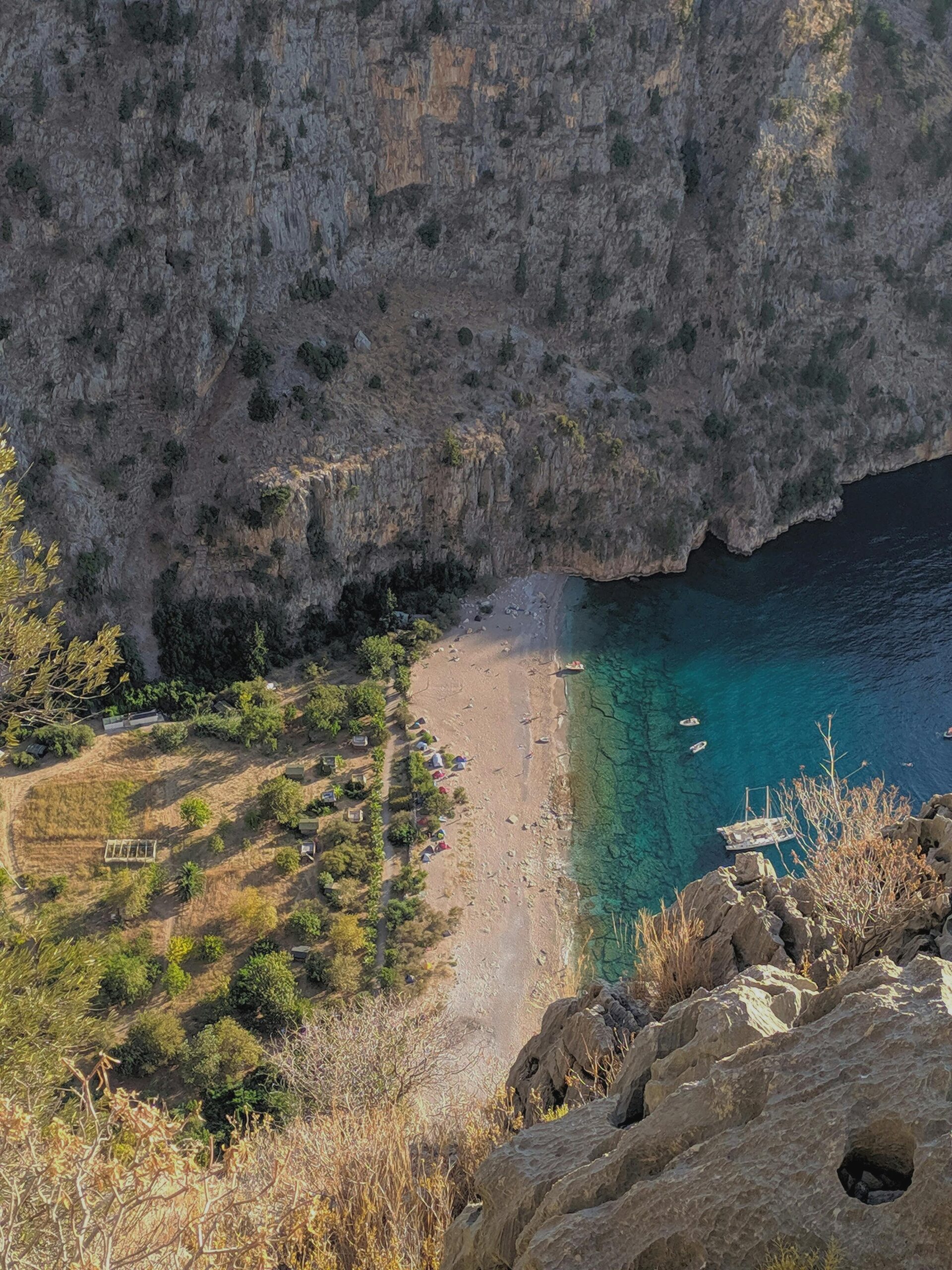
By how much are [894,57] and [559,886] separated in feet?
219

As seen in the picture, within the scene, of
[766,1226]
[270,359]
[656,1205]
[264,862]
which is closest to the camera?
[766,1226]

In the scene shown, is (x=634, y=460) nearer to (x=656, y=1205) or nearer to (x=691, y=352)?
(x=691, y=352)

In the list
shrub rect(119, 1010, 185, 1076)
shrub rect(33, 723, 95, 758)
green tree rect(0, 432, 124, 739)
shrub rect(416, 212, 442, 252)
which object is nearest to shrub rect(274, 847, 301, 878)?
shrub rect(119, 1010, 185, 1076)

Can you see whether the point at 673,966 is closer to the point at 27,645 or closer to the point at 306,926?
the point at 27,645

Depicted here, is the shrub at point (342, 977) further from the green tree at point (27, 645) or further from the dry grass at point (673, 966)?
the green tree at point (27, 645)

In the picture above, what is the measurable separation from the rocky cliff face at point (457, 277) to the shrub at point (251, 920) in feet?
65.7

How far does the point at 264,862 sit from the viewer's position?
41531mm

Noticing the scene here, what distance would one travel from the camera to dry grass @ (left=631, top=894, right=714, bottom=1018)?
18.8 metres

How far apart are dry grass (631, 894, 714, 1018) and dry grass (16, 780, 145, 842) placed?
29.3 m

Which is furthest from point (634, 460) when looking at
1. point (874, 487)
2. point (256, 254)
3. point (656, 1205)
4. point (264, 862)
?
point (656, 1205)

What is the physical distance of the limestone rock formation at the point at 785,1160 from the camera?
25.3 ft

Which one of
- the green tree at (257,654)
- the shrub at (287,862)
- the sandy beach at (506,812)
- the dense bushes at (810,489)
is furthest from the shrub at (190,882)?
the dense bushes at (810,489)

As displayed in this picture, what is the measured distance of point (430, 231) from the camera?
60.9 meters

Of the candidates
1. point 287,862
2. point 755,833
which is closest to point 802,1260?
point 287,862
